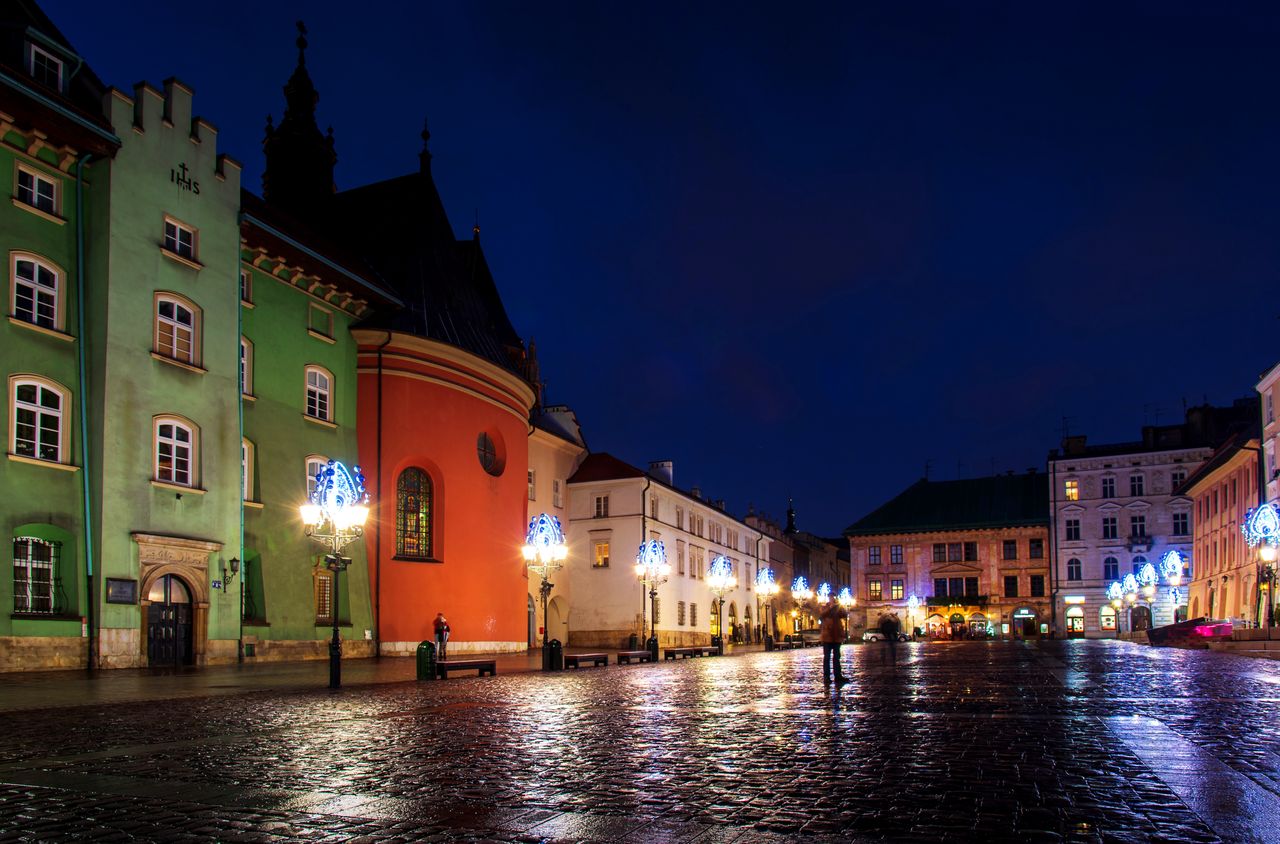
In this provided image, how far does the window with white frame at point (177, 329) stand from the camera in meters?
27.9

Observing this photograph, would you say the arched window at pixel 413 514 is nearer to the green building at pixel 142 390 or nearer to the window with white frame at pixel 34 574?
the green building at pixel 142 390

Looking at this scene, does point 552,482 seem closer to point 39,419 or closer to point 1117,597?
point 39,419

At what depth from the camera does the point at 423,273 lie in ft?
135

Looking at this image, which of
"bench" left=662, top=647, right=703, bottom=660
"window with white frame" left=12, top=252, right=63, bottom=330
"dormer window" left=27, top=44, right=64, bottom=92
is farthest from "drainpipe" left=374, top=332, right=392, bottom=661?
"dormer window" left=27, top=44, right=64, bottom=92

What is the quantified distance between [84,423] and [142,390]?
1788 mm

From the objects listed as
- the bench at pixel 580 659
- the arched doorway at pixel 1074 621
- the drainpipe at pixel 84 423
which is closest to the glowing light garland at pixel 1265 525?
the bench at pixel 580 659

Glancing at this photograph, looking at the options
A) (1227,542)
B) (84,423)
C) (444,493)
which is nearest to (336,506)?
(84,423)

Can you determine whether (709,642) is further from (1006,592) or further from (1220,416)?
(1220,416)

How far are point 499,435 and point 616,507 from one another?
16.0 meters

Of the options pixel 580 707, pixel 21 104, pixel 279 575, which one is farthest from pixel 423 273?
pixel 580 707

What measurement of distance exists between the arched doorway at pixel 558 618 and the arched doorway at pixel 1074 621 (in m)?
44.6

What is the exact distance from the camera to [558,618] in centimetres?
5700

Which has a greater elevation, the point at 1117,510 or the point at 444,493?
the point at 444,493

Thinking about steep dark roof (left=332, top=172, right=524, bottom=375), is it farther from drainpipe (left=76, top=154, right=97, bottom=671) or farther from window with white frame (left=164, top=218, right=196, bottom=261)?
drainpipe (left=76, top=154, right=97, bottom=671)
